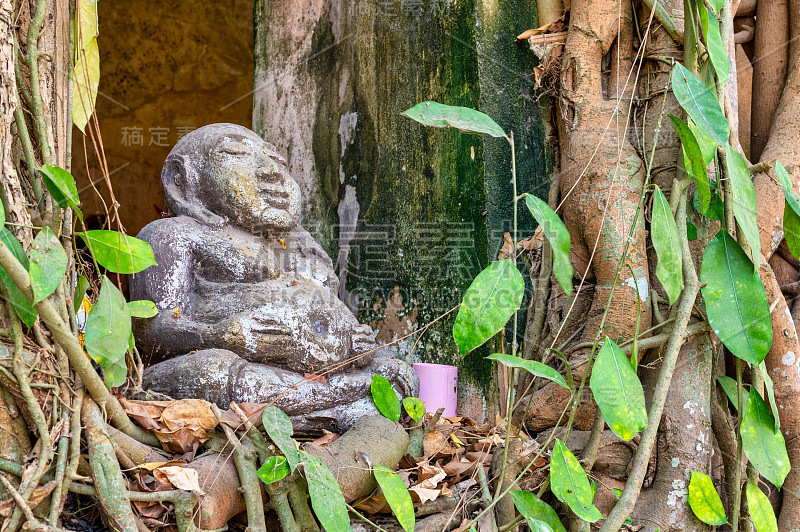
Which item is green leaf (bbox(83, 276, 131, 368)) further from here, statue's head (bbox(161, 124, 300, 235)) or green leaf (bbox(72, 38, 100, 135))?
statue's head (bbox(161, 124, 300, 235))

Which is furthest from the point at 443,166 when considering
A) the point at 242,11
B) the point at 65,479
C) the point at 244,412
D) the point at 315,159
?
the point at 242,11

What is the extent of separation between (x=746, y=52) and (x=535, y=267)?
1.05m

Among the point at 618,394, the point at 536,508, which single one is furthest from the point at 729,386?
the point at 536,508

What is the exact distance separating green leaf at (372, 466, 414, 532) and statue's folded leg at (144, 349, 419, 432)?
0.28m

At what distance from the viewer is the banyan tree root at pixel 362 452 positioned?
1.41 m

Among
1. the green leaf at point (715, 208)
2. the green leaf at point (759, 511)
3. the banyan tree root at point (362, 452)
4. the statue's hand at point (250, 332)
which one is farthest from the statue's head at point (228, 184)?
the green leaf at point (759, 511)

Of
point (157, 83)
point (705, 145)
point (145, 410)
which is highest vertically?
point (157, 83)

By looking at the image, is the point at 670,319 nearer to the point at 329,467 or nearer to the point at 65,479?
the point at 329,467

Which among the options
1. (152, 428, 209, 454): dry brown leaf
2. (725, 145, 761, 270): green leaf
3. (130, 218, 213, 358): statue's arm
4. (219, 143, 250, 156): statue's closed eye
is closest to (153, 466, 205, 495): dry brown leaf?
(152, 428, 209, 454): dry brown leaf

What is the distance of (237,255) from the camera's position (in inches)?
71.8

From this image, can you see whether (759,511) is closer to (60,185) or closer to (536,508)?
(536,508)

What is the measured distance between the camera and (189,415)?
1.39 meters

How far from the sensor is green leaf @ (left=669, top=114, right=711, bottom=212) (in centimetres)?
148

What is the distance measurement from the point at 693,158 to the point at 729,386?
0.55 meters
